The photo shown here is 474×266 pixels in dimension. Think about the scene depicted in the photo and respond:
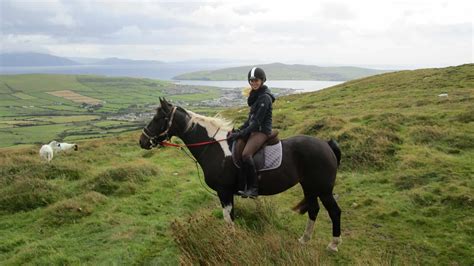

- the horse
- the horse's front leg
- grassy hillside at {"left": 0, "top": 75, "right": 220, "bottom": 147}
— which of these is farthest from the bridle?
grassy hillside at {"left": 0, "top": 75, "right": 220, "bottom": 147}

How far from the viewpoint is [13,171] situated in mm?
13906

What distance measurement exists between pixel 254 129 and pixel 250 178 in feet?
3.29

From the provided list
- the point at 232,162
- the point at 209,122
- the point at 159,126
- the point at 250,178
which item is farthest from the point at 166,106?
the point at 250,178

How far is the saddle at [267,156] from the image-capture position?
7.32 metres

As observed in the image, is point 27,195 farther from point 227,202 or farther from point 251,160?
point 251,160

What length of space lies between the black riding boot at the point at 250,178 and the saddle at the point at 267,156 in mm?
192

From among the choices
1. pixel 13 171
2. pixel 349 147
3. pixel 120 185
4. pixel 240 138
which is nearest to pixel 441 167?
pixel 349 147

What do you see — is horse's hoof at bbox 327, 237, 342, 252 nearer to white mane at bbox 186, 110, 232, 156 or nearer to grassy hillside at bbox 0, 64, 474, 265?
grassy hillside at bbox 0, 64, 474, 265

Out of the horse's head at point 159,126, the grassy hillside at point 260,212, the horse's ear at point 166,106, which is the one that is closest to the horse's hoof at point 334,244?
the grassy hillside at point 260,212

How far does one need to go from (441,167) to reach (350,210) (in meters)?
3.76

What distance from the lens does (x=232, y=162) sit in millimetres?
7340

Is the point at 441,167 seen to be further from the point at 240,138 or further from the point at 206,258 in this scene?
the point at 206,258

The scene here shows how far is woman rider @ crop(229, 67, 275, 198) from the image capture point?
7.06 meters

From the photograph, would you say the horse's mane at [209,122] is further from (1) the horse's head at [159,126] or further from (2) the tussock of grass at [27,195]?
(2) the tussock of grass at [27,195]
